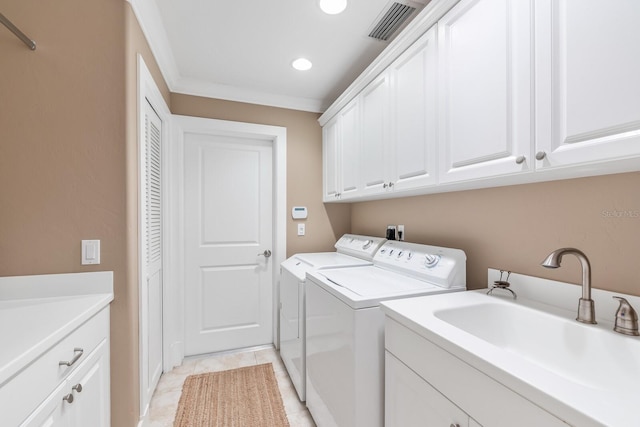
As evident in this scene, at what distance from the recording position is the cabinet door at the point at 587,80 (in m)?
0.68

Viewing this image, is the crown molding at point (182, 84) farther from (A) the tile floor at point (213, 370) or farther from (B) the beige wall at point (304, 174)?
(A) the tile floor at point (213, 370)

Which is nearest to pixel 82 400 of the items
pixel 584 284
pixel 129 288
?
pixel 129 288

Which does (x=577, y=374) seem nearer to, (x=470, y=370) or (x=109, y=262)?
(x=470, y=370)

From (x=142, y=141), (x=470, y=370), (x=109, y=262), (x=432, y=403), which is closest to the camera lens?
(x=470, y=370)

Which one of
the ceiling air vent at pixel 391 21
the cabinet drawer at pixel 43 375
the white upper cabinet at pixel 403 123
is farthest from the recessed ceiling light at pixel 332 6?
the cabinet drawer at pixel 43 375

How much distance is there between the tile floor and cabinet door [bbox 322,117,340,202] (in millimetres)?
1562

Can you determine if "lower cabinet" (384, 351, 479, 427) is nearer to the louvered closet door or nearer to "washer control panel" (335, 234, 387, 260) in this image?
"washer control panel" (335, 234, 387, 260)

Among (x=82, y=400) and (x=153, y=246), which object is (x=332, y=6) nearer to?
(x=153, y=246)

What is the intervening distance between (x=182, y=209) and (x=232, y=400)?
5.18 ft

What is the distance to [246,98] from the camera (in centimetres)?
255

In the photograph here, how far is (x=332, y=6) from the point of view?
150 centimetres

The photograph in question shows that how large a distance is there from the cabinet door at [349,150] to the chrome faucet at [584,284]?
1326mm

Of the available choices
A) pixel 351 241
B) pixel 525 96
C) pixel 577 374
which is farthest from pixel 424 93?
pixel 351 241

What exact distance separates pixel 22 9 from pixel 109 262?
122cm
